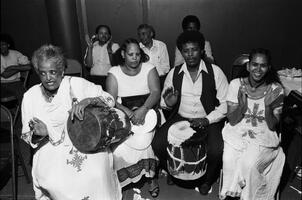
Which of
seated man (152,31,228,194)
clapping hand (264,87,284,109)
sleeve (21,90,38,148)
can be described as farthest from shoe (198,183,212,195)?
sleeve (21,90,38,148)

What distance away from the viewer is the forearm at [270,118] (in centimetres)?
283

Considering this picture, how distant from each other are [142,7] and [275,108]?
4.20 metres

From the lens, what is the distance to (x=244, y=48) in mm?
6293

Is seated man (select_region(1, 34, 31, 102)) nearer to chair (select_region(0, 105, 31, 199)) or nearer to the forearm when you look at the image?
chair (select_region(0, 105, 31, 199))

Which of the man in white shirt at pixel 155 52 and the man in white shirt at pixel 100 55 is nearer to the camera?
the man in white shirt at pixel 155 52

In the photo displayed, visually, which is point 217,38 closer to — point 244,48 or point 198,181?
point 244,48

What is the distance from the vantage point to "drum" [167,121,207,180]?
2.95m

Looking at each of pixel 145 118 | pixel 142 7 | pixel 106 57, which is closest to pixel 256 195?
pixel 145 118

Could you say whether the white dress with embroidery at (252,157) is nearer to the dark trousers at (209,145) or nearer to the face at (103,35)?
the dark trousers at (209,145)

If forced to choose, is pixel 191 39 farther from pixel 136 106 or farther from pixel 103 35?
pixel 103 35

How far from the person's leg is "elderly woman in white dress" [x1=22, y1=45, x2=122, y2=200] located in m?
1.02

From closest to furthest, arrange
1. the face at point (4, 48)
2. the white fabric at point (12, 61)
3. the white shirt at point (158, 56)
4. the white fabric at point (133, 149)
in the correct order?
the white fabric at point (133, 149) → the white fabric at point (12, 61) → the face at point (4, 48) → the white shirt at point (158, 56)

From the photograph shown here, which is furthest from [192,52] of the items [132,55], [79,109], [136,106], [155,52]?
[155,52]

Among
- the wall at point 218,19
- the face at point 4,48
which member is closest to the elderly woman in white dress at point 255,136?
the wall at point 218,19
